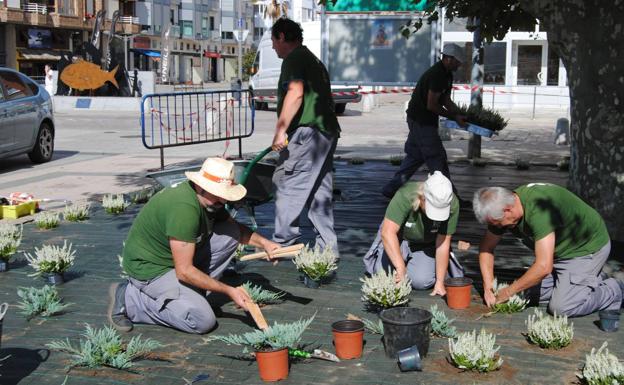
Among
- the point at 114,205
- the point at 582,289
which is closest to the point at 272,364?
the point at 582,289

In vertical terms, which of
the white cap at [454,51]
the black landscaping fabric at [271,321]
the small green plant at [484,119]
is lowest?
the black landscaping fabric at [271,321]

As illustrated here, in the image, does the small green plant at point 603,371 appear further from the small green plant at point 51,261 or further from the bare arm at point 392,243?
the small green plant at point 51,261

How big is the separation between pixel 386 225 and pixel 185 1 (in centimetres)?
Result: 8547

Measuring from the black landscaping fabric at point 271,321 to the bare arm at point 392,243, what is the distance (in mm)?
328

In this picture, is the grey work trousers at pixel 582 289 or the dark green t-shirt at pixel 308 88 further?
the dark green t-shirt at pixel 308 88

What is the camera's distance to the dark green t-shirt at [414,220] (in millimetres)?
5895

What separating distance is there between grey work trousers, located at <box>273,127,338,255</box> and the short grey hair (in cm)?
196

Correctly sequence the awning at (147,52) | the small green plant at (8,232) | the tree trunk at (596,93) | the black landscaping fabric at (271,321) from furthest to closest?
1. the awning at (147,52)
2. the tree trunk at (596,93)
3. the small green plant at (8,232)
4. the black landscaping fabric at (271,321)

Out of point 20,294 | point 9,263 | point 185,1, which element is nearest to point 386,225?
point 20,294

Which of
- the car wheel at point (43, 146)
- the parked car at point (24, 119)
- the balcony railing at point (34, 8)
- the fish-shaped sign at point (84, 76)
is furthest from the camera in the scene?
the balcony railing at point (34, 8)

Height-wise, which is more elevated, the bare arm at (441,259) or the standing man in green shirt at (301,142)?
the standing man in green shirt at (301,142)

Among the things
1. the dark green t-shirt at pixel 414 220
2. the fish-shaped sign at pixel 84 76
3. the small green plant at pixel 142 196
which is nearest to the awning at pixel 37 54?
the fish-shaped sign at pixel 84 76

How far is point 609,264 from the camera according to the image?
7.04m

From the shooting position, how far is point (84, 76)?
31984 mm
